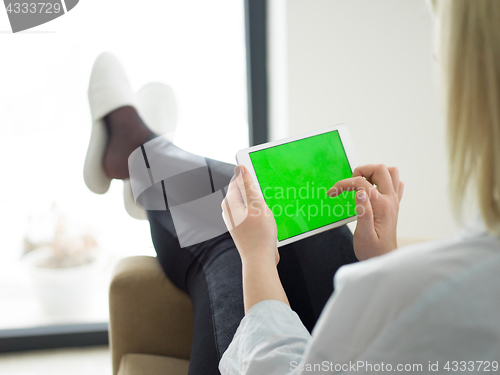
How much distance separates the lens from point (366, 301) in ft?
0.91

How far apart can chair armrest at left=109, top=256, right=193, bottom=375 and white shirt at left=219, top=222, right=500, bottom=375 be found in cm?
54

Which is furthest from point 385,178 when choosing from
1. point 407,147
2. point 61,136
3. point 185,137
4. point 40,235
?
point 40,235

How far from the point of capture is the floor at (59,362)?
44.3 inches

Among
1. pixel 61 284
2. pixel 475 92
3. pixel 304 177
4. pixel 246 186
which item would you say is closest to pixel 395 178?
pixel 304 177

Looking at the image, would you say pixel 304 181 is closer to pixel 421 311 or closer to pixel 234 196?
pixel 234 196

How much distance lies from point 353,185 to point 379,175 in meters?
0.05

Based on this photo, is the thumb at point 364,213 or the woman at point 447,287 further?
the thumb at point 364,213

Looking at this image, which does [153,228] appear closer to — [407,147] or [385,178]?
[385,178]

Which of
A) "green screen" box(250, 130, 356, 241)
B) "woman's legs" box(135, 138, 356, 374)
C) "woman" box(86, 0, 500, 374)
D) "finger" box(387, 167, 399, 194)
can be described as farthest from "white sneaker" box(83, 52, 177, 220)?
"woman" box(86, 0, 500, 374)

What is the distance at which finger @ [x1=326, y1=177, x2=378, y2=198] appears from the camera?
609 millimetres

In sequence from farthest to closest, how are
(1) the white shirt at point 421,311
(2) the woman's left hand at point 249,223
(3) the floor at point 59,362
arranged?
(3) the floor at point 59,362, (2) the woman's left hand at point 249,223, (1) the white shirt at point 421,311

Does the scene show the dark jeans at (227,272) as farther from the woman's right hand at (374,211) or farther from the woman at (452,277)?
the woman at (452,277)

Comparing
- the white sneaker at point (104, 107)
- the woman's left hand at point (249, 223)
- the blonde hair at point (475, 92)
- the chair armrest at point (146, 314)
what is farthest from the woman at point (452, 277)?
the white sneaker at point (104, 107)

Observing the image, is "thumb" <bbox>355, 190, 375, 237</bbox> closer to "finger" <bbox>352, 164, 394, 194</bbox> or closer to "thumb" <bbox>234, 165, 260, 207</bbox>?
"finger" <bbox>352, 164, 394, 194</bbox>
